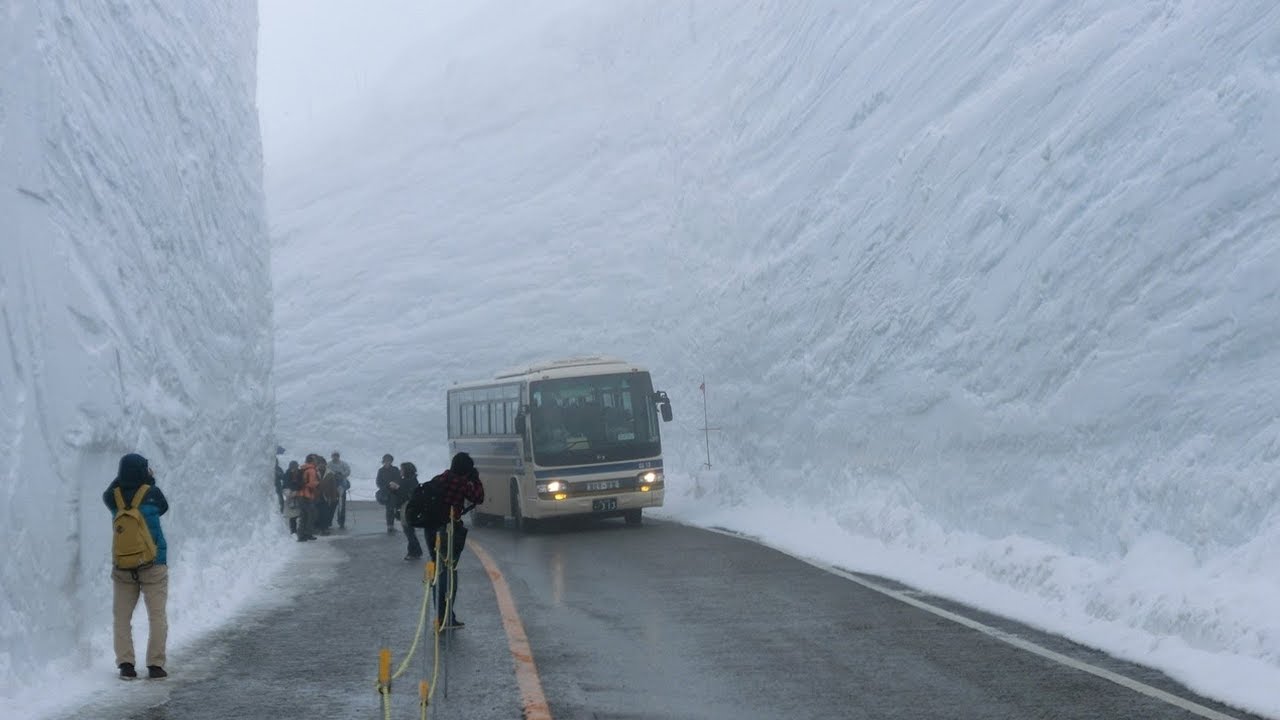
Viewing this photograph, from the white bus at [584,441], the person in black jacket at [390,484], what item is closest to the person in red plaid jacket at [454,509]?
the white bus at [584,441]

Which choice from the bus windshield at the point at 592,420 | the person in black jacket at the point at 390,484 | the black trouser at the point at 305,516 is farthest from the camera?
the person in black jacket at the point at 390,484

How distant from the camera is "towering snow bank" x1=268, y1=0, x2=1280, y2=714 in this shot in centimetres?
1217

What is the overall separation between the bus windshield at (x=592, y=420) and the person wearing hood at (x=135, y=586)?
1338cm

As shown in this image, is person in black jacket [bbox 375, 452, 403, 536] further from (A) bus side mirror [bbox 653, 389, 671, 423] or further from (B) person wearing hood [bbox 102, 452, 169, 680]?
(B) person wearing hood [bbox 102, 452, 169, 680]

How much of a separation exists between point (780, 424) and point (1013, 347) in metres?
9.47

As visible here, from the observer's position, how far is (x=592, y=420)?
22906 millimetres

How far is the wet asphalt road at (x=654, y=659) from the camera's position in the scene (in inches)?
303

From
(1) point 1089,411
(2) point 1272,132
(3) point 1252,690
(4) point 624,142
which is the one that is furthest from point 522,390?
Answer: (4) point 624,142

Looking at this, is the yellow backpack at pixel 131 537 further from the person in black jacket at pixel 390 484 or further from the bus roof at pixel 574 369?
the person in black jacket at pixel 390 484

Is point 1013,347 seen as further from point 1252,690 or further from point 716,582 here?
point 1252,690

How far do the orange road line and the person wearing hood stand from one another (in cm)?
245

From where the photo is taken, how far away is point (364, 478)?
146 ft

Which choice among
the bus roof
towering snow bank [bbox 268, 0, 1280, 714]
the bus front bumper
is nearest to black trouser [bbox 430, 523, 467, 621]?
towering snow bank [bbox 268, 0, 1280, 714]

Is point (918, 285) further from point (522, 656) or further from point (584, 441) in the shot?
point (522, 656)
